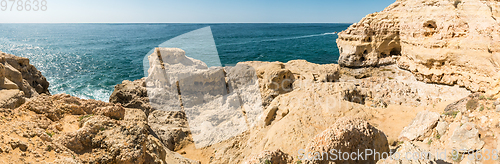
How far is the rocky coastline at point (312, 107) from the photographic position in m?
4.61

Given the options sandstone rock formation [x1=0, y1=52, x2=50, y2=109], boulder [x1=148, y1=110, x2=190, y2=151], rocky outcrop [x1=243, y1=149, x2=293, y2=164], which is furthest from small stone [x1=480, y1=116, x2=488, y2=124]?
sandstone rock formation [x1=0, y1=52, x2=50, y2=109]

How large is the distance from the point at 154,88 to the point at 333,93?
388 inches

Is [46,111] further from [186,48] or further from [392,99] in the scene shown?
[186,48]

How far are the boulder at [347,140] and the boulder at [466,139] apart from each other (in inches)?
78.5

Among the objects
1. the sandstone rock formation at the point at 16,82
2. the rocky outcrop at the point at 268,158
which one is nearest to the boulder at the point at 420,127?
the rocky outcrop at the point at 268,158

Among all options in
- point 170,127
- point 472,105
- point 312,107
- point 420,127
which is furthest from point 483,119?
point 170,127

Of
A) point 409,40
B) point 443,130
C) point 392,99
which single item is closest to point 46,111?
point 443,130

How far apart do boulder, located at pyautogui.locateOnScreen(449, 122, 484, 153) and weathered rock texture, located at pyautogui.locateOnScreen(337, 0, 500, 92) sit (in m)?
3.57

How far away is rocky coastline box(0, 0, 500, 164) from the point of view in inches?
182

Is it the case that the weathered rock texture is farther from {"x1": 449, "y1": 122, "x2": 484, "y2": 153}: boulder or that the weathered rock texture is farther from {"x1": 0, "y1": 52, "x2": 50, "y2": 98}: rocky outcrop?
{"x1": 0, "y1": 52, "x2": 50, "y2": 98}: rocky outcrop

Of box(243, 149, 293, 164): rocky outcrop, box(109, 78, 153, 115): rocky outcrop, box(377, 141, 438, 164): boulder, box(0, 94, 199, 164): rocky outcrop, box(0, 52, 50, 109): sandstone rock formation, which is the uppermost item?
box(0, 52, 50, 109): sandstone rock formation

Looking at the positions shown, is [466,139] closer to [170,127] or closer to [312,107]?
[312,107]

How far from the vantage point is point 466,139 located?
6039 millimetres

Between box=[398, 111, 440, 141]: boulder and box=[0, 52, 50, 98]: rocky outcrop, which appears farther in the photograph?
box=[398, 111, 440, 141]: boulder
